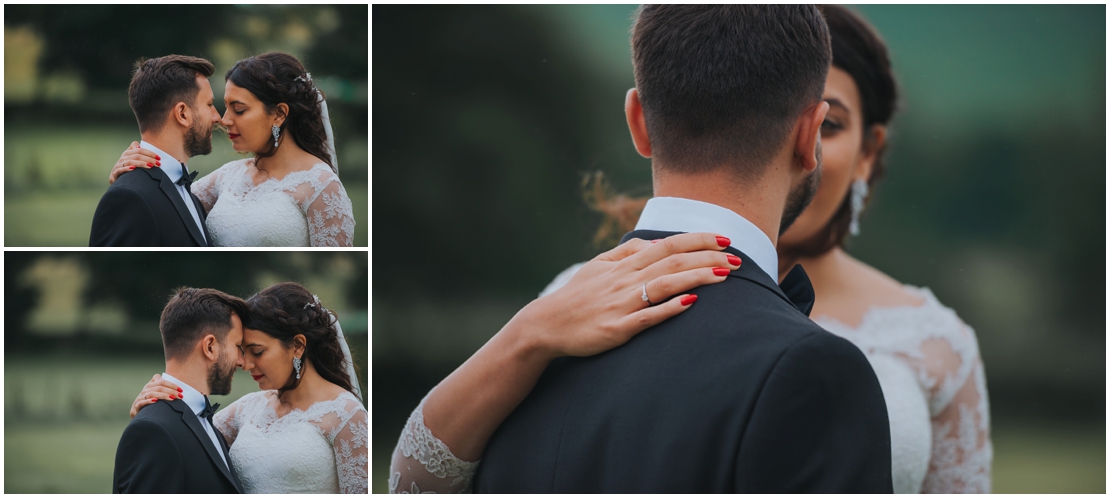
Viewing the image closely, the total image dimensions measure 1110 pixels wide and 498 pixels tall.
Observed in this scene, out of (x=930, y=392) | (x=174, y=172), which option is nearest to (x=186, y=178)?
(x=174, y=172)

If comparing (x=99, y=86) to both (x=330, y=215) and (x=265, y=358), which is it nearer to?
(x=330, y=215)

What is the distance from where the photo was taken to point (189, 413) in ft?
5.36

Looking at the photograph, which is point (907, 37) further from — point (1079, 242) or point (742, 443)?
point (742, 443)

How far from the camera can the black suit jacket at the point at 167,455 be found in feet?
5.27

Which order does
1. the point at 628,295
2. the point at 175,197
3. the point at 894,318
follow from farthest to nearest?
the point at 894,318 → the point at 175,197 → the point at 628,295

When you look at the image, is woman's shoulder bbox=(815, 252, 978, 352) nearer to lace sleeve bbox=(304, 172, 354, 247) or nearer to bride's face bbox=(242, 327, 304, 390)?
lace sleeve bbox=(304, 172, 354, 247)

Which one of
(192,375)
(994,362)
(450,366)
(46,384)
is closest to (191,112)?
(192,375)

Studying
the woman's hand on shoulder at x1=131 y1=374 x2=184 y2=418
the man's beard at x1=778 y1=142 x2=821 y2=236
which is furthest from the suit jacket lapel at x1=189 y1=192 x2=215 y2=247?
the man's beard at x1=778 y1=142 x2=821 y2=236

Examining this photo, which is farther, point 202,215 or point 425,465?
point 202,215

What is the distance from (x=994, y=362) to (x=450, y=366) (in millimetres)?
2019

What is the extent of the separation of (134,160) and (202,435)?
59 cm

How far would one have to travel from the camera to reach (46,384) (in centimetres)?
170

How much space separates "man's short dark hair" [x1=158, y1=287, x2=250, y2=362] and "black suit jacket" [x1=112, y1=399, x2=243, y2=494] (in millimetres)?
118

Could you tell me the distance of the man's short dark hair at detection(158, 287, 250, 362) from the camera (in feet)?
5.40
